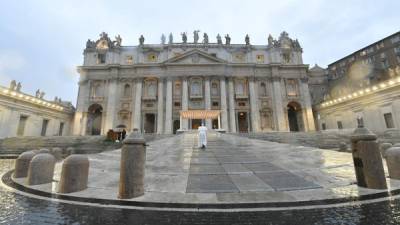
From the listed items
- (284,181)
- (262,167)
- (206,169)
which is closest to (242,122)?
(262,167)

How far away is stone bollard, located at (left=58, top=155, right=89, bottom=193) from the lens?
4.93 metres

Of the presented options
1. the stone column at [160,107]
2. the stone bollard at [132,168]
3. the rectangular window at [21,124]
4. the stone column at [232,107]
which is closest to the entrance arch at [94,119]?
the rectangular window at [21,124]

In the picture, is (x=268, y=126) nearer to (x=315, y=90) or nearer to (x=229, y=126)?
(x=229, y=126)

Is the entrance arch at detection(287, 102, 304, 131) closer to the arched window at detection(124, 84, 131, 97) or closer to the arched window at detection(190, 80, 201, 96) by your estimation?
the arched window at detection(190, 80, 201, 96)

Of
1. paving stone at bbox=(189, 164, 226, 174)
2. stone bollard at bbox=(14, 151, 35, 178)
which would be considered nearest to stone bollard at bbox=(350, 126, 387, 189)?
paving stone at bbox=(189, 164, 226, 174)

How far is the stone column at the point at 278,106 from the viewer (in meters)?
35.2

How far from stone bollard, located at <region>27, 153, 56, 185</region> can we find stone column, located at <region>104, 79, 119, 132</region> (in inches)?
1194

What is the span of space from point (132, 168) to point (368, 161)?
19.6 ft

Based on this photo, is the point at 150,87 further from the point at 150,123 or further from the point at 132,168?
the point at 132,168

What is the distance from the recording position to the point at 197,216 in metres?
3.55

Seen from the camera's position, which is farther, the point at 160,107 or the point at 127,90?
the point at 127,90

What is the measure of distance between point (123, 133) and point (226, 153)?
47.9 feet

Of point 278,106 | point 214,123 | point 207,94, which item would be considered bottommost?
point 214,123

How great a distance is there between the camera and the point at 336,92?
145 ft
